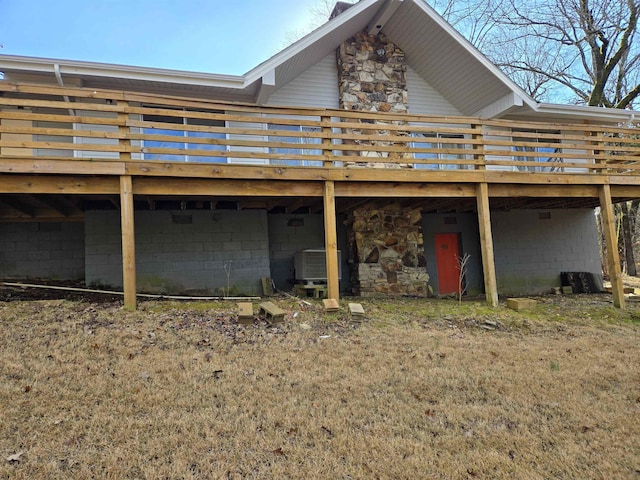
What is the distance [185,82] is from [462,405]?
758cm

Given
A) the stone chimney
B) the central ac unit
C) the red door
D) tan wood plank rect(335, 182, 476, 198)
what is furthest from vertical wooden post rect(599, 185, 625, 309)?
the central ac unit

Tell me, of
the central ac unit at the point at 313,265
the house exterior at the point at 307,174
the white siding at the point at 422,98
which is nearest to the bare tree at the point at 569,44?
the house exterior at the point at 307,174

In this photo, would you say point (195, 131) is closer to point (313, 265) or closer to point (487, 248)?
point (313, 265)

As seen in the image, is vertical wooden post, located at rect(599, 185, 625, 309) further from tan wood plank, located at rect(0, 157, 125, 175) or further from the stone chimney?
tan wood plank, located at rect(0, 157, 125, 175)

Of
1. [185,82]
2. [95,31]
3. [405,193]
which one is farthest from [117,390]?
[95,31]

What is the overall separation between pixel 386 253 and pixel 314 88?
4.39 m

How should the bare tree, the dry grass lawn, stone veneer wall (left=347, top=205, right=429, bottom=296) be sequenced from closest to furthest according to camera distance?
the dry grass lawn, stone veneer wall (left=347, top=205, right=429, bottom=296), the bare tree

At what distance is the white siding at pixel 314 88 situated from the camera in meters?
9.66

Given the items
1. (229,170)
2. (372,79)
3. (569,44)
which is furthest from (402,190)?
(569,44)

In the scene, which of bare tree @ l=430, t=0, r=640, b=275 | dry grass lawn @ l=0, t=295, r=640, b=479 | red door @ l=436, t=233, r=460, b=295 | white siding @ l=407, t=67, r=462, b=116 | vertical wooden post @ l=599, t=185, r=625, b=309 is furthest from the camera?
bare tree @ l=430, t=0, r=640, b=275

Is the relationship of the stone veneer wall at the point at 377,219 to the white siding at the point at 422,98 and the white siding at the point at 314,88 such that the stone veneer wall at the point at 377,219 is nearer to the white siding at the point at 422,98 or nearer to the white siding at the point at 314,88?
the white siding at the point at 314,88

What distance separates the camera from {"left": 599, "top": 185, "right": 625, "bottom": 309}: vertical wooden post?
8070 millimetres

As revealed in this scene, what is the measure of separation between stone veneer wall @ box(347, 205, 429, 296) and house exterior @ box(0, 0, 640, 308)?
0.04 meters

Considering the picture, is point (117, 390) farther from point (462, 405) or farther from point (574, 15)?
point (574, 15)
